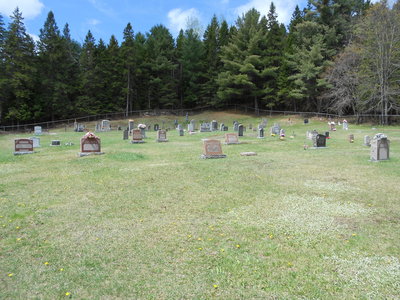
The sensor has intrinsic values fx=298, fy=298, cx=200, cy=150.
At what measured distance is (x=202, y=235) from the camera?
5.43 metres

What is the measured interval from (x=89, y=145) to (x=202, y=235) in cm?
1205

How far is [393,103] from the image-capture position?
32.1 metres

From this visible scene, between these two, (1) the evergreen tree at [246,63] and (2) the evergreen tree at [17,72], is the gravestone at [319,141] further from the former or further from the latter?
(2) the evergreen tree at [17,72]

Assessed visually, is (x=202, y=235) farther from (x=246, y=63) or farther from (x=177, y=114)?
(x=177, y=114)

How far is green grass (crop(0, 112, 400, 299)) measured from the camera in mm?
3871

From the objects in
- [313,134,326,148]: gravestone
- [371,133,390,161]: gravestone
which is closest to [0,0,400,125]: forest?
[313,134,326,148]: gravestone

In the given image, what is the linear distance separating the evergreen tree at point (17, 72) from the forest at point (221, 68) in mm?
137

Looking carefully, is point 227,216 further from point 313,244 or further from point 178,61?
point 178,61

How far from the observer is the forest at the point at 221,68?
111ft

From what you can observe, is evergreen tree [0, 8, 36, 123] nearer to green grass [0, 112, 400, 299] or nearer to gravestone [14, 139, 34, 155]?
gravestone [14, 139, 34, 155]

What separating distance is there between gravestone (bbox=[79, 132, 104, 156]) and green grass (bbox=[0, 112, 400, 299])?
4.83m

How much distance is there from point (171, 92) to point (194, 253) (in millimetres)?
53594

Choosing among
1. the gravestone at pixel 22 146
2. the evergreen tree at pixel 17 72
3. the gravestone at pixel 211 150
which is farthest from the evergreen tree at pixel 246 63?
the gravestone at pixel 22 146

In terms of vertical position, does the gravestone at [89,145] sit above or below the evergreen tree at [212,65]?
below
